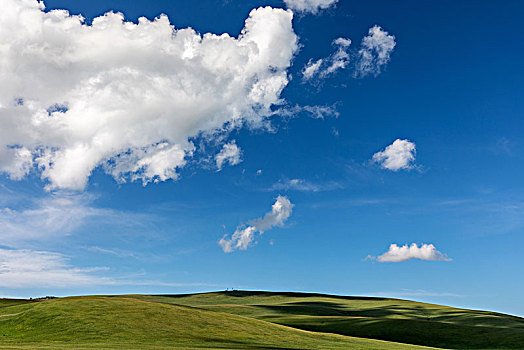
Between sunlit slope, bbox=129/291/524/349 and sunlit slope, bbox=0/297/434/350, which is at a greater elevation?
sunlit slope, bbox=0/297/434/350

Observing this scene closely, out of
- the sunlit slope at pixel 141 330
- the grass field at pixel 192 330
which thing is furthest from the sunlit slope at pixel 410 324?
the sunlit slope at pixel 141 330

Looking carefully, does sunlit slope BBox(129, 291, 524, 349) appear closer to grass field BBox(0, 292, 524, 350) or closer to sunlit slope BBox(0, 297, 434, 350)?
grass field BBox(0, 292, 524, 350)

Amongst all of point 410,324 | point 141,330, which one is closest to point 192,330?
point 141,330

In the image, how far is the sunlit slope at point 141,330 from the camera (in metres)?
48.2

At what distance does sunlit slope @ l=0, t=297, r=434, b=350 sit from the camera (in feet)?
158

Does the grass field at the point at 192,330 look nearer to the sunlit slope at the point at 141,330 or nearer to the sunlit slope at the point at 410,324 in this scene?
the sunlit slope at the point at 141,330

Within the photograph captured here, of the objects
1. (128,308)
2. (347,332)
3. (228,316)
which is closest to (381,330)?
(347,332)

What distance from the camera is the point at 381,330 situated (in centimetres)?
8306

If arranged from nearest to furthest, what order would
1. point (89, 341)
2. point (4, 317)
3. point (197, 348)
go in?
point (197, 348)
point (89, 341)
point (4, 317)

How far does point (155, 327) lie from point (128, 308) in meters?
10.9

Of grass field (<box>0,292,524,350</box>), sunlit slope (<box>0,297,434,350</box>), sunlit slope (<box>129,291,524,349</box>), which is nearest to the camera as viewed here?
sunlit slope (<box>0,297,434,350</box>)

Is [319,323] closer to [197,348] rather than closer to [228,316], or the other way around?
[228,316]

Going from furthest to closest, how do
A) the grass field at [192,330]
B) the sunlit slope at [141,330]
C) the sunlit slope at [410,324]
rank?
the sunlit slope at [410,324]
the grass field at [192,330]
the sunlit slope at [141,330]

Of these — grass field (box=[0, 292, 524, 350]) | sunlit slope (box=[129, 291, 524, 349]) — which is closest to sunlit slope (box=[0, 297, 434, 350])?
grass field (box=[0, 292, 524, 350])
